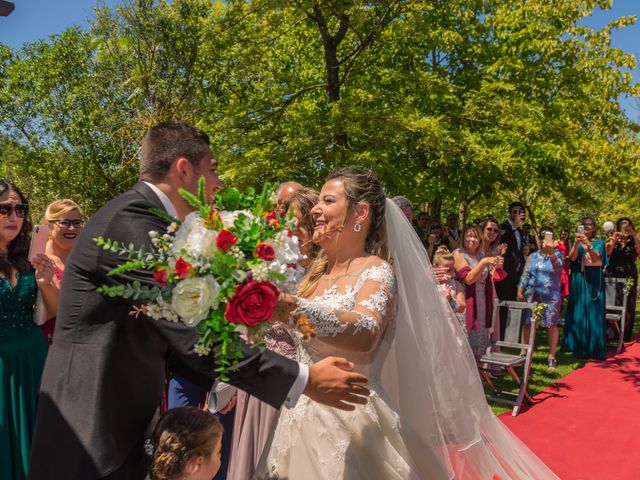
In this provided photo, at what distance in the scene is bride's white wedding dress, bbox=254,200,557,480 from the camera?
259 cm

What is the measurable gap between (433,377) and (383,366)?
1.23 ft

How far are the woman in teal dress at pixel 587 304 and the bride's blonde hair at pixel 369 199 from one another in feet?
24.6

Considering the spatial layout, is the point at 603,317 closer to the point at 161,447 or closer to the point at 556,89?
the point at 556,89

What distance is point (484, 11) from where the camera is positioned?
45.5 ft

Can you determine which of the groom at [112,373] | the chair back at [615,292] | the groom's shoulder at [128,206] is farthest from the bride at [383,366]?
the chair back at [615,292]

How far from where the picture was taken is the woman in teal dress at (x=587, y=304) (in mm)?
9695

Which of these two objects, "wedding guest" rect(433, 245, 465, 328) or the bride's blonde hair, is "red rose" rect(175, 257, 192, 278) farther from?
"wedding guest" rect(433, 245, 465, 328)

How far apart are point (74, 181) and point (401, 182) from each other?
14.6 metres

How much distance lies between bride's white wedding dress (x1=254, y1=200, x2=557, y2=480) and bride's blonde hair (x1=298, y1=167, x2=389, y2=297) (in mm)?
169

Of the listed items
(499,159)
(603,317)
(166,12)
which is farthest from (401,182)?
(166,12)

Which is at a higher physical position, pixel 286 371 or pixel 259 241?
pixel 259 241

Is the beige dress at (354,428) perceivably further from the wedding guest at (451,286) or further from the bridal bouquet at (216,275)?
the wedding guest at (451,286)

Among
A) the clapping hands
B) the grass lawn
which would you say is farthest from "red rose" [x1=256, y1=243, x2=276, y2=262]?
the grass lawn

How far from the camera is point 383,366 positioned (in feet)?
10.0
